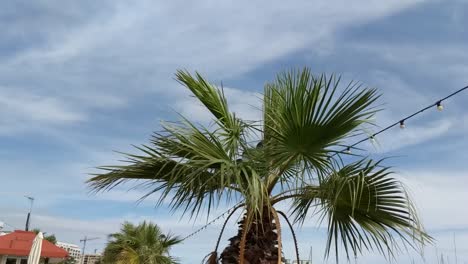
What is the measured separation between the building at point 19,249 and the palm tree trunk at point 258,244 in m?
17.1

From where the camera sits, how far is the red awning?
18797 mm

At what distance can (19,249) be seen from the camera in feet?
62.2

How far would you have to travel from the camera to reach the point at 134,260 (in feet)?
44.4

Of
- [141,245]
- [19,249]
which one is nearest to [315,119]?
[141,245]

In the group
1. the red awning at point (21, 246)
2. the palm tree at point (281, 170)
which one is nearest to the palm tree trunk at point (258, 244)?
the palm tree at point (281, 170)

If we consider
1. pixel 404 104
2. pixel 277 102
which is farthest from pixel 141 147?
pixel 404 104

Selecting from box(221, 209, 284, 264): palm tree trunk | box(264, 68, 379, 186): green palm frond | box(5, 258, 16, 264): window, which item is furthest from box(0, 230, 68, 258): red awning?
box(264, 68, 379, 186): green palm frond

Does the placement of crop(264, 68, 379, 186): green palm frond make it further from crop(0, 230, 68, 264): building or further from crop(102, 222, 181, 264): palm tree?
crop(0, 230, 68, 264): building

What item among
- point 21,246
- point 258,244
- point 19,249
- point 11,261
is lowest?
point 258,244

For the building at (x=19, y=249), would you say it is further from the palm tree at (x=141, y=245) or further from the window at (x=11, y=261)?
the palm tree at (x=141, y=245)

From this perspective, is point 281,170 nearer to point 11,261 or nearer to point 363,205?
point 363,205

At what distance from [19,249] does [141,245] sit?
25.6 ft

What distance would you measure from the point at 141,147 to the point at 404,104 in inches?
136

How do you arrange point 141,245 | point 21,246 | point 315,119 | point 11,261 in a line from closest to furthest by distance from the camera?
point 315,119 < point 141,245 < point 21,246 < point 11,261
